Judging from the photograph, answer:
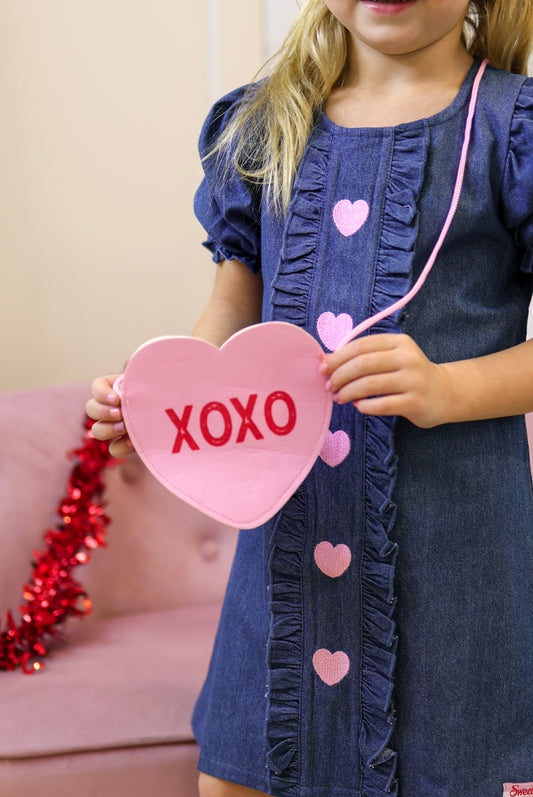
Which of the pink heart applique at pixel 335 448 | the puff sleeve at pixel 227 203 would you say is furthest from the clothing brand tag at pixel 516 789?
the puff sleeve at pixel 227 203

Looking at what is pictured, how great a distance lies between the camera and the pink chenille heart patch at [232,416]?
67 cm

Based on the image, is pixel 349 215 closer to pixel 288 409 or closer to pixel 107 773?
pixel 288 409

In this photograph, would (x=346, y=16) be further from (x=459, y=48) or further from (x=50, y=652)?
(x=50, y=652)

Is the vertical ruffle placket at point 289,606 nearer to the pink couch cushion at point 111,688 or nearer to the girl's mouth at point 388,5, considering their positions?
the girl's mouth at point 388,5

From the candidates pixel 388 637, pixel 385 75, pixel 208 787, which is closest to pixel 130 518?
pixel 208 787

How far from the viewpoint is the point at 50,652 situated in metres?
1.26

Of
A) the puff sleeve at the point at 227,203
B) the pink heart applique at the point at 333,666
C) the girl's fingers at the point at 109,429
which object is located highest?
the puff sleeve at the point at 227,203

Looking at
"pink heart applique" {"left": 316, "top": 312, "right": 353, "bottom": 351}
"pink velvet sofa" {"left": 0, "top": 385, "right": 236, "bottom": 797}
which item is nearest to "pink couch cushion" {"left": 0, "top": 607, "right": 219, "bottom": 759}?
"pink velvet sofa" {"left": 0, "top": 385, "right": 236, "bottom": 797}

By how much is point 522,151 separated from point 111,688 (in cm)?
84

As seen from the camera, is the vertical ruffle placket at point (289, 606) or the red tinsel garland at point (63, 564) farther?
the red tinsel garland at point (63, 564)

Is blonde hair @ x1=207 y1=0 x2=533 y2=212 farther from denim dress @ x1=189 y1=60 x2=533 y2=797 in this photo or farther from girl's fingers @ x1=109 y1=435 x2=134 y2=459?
girl's fingers @ x1=109 y1=435 x2=134 y2=459

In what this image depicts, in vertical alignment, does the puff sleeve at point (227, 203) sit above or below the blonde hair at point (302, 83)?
below

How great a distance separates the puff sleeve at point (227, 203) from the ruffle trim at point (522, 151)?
242 mm

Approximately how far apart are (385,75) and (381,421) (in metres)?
0.32
